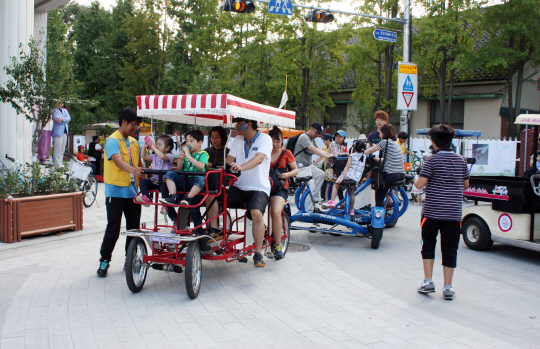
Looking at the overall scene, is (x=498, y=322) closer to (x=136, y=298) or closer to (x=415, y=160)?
(x=136, y=298)

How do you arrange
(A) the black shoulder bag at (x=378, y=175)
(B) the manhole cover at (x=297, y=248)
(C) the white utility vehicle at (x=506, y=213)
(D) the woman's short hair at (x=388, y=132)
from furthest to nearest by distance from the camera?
1. (D) the woman's short hair at (x=388, y=132)
2. (A) the black shoulder bag at (x=378, y=175)
3. (B) the manhole cover at (x=297, y=248)
4. (C) the white utility vehicle at (x=506, y=213)

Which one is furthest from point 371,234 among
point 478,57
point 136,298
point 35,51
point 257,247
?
point 478,57

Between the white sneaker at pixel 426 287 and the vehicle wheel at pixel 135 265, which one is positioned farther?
the white sneaker at pixel 426 287

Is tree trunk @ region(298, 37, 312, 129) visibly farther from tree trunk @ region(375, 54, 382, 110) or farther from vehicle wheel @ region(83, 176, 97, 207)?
vehicle wheel @ region(83, 176, 97, 207)

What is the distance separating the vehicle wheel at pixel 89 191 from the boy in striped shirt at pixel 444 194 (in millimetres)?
9102

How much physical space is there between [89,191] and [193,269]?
8.17m

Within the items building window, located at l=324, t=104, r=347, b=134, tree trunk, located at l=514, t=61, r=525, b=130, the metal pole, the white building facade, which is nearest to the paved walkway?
the white building facade

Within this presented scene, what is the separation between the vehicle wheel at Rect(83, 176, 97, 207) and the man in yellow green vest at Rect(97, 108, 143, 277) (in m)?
6.49

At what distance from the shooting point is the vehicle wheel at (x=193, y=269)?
200 inches

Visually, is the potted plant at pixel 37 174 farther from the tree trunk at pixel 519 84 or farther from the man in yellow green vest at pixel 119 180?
the tree trunk at pixel 519 84

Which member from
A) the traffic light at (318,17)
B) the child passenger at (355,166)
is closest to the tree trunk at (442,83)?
the traffic light at (318,17)

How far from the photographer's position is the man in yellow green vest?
5809mm

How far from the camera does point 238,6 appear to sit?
537 inches

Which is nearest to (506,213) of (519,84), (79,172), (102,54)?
(79,172)
